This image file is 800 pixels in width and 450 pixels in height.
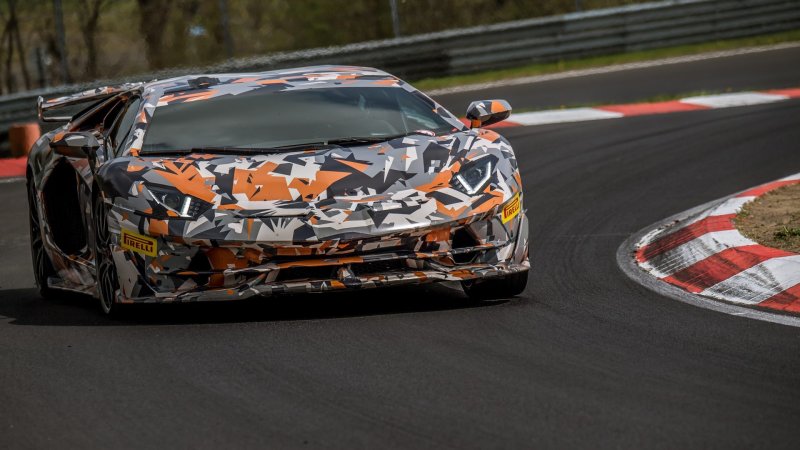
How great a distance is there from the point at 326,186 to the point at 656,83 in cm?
1195

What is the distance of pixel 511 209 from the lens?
260 inches

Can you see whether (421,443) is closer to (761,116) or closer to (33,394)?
(33,394)

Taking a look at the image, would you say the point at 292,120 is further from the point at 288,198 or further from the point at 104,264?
the point at 104,264

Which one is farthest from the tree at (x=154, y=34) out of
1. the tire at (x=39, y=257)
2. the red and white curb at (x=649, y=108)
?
the tire at (x=39, y=257)

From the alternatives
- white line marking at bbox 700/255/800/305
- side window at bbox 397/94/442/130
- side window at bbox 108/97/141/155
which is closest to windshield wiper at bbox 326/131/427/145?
side window at bbox 397/94/442/130

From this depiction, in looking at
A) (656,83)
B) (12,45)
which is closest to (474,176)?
(656,83)

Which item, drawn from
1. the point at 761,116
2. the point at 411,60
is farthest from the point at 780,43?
the point at 761,116

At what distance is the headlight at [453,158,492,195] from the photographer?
21.3ft

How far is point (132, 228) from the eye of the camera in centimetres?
636

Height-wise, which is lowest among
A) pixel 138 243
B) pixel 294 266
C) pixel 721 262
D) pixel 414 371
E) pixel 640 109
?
pixel 640 109

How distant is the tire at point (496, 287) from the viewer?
674 centimetres

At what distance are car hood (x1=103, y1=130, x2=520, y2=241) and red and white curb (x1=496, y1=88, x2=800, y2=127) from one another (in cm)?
844

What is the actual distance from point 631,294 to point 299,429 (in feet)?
8.77

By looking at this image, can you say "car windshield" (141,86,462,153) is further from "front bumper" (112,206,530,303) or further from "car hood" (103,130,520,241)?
"front bumper" (112,206,530,303)
